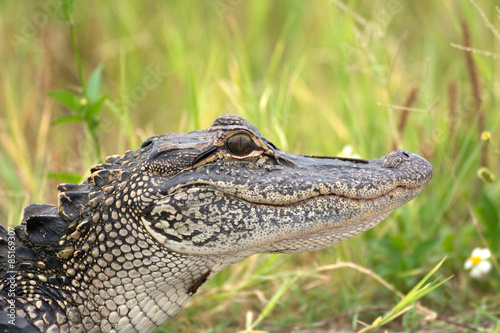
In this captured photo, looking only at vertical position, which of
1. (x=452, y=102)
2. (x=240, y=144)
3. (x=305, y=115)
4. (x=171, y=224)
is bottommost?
(x=171, y=224)

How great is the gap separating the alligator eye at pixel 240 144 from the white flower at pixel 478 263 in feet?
5.68

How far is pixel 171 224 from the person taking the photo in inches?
96.0

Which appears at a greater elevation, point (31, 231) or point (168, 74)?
point (168, 74)

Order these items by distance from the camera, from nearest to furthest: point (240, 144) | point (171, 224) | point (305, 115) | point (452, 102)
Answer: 1. point (171, 224)
2. point (240, 144)
3. point (452, 102)
4. point (305, 115)

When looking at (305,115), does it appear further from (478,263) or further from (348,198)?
(348,198)

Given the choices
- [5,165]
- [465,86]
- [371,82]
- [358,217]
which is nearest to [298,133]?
[371,82]

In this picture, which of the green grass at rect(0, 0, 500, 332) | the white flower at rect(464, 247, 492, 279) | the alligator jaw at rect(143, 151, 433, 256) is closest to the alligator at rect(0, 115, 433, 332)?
the alligator jaw at rect(143, 151, 433, 256)

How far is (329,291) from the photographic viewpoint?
149 inches

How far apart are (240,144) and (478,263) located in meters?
1.82

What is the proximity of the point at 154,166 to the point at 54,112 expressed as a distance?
4.88 meters

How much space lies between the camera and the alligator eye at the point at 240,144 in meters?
2.56

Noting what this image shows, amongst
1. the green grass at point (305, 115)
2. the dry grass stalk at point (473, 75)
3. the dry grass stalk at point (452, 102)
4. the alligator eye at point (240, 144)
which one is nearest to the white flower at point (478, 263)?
the green grass at point (305, 115)

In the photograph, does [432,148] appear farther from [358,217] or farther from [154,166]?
[154,166]

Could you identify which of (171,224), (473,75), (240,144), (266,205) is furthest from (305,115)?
(171,224)
